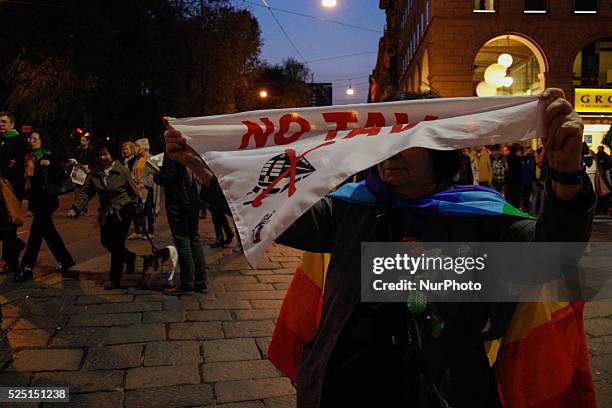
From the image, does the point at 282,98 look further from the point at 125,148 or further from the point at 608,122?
the point at 125,148

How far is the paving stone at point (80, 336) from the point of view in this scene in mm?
4453

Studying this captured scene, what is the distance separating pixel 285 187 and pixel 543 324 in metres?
0.94

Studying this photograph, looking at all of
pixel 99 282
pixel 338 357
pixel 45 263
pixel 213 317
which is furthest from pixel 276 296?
pixel 338 357

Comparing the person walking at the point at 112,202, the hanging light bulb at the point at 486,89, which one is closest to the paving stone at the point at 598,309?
the person walking at the point at 112,202

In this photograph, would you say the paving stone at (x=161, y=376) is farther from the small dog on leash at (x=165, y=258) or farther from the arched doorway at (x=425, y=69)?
the arched doorway at (x=425, y=69)

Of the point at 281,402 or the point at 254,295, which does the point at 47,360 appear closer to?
the point at 281,402

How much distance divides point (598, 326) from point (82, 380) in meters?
4.17

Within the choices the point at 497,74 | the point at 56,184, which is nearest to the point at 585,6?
the point at 497,74

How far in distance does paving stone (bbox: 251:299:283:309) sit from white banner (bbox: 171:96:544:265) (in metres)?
3.67

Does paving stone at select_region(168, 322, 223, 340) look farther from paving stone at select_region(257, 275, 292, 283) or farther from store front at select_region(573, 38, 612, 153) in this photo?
store front at select_region(573, 38, 612, 153)

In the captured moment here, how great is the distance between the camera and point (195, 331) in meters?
4.82

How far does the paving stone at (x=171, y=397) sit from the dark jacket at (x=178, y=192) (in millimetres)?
2768

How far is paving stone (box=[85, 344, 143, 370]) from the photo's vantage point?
3.98 metres

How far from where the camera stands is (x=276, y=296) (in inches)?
240
